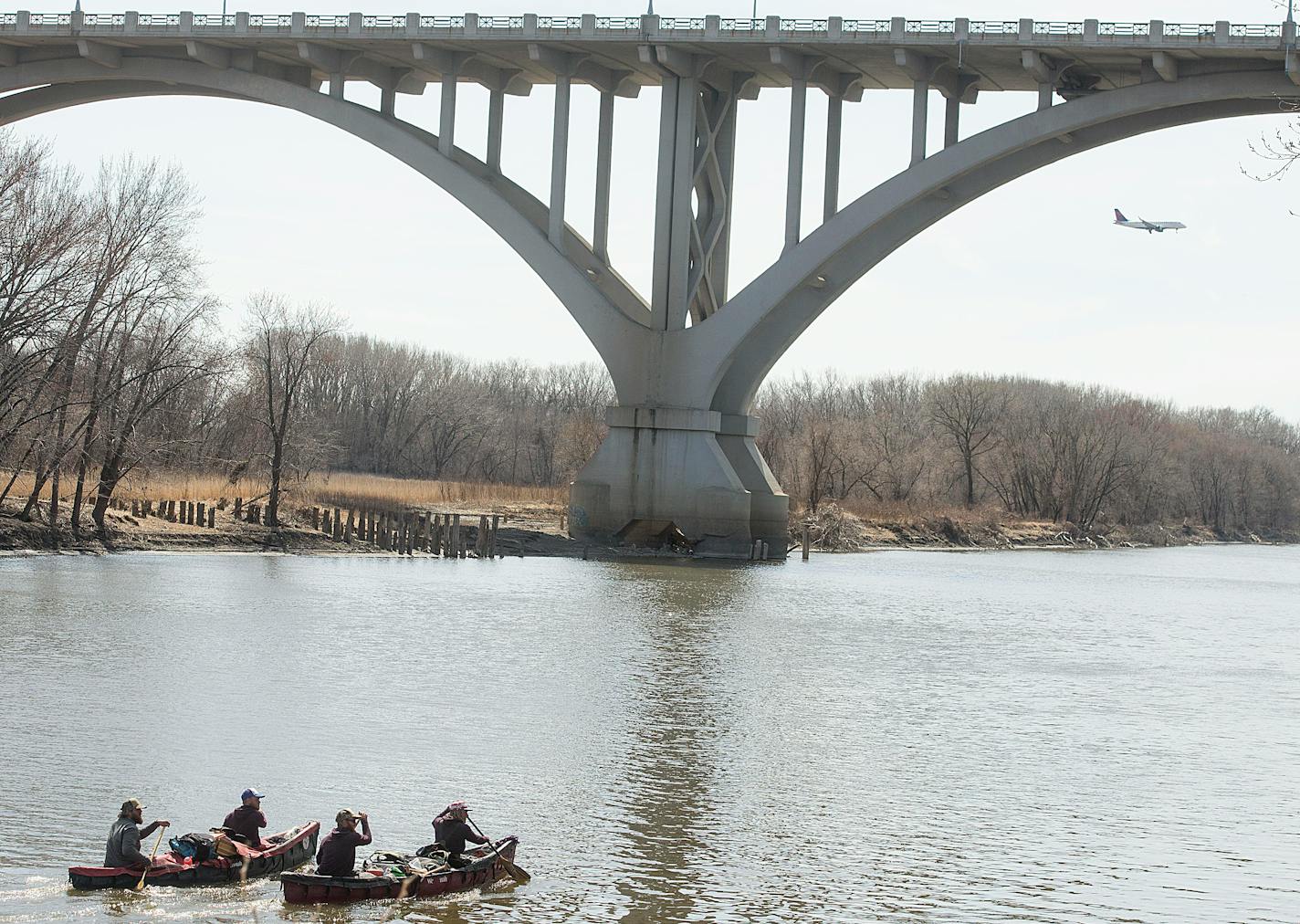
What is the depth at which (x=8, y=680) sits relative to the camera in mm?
21312

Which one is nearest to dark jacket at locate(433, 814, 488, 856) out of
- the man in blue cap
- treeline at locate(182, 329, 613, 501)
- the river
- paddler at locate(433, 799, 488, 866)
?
paddler at locate(433, 799, 488, 866)

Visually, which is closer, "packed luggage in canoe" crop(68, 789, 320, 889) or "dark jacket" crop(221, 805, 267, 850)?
"packed luggage in canoe" crop(68, 789, 320, 889)

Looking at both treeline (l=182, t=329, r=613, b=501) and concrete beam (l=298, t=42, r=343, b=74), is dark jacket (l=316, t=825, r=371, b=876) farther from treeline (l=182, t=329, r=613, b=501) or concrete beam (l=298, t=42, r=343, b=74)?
treeline (l=182, t=329, r=613, b=501)

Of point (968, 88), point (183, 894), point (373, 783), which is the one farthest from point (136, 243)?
point (183, 894)

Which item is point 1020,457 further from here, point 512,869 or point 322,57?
point 512,869

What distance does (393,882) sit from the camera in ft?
43.3

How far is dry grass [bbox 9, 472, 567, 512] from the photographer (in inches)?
1898

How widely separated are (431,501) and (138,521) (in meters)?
17.4

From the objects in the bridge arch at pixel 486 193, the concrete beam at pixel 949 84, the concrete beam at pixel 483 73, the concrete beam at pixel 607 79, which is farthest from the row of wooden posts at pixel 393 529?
the concrete beam at pixel 949 84

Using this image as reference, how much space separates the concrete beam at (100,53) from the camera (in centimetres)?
4831

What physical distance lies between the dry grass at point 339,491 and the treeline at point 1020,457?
41.5ft

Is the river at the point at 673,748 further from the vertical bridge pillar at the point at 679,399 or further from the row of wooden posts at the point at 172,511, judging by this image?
the vertical bridge pillar at the point at 679,399

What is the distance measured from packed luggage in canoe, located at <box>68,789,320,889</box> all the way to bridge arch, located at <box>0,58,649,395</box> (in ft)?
110

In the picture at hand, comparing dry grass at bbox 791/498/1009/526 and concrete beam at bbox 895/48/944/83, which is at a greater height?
concrete beam at bbox 895/48/944/83
